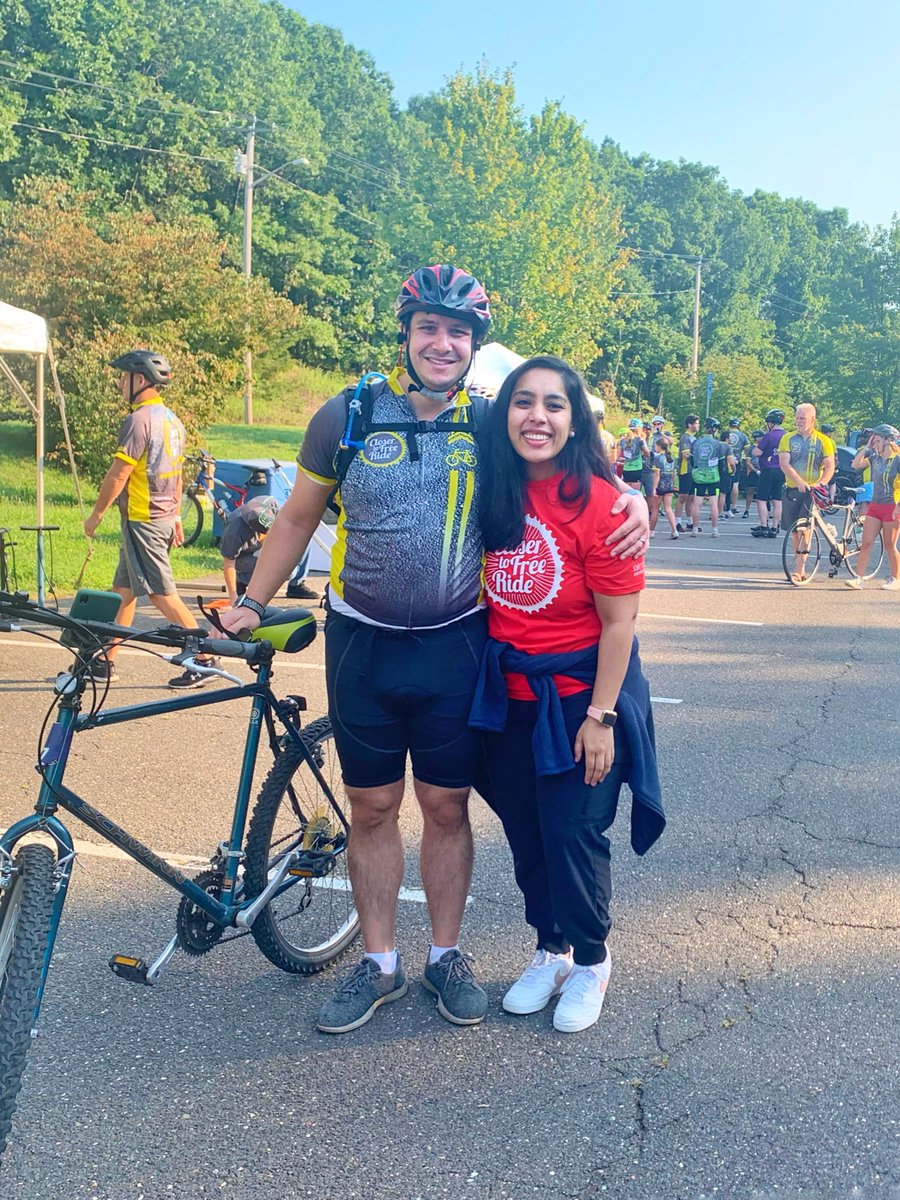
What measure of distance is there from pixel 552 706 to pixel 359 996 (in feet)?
3.36

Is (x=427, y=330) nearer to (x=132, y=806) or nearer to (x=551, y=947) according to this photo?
(x=551, y=947)

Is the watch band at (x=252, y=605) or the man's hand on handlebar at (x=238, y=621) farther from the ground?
the watch band at (x=252, y=605)

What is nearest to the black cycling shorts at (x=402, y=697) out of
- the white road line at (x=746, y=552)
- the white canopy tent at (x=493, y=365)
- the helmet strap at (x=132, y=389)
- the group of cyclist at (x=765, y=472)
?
the group of cyclist at (x=765, y=472)

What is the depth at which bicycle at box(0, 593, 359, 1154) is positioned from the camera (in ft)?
7.99

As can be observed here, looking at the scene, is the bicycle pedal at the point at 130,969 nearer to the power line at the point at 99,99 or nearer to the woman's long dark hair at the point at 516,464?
the woman's long dark hair at the point at 516,464

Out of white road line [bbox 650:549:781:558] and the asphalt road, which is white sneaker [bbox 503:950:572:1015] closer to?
the asphalt road

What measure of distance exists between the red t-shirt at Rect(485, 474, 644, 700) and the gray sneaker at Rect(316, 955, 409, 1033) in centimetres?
96

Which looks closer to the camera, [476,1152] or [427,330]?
[476,1152]

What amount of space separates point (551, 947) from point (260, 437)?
2907 cm

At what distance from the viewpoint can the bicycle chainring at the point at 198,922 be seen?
310 centimetres

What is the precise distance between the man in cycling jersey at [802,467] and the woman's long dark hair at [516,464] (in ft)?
31.3

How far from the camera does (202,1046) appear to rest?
308cm

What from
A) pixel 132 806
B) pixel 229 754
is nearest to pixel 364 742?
pixel 132 806

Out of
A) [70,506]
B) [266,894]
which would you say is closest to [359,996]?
[266,894]
